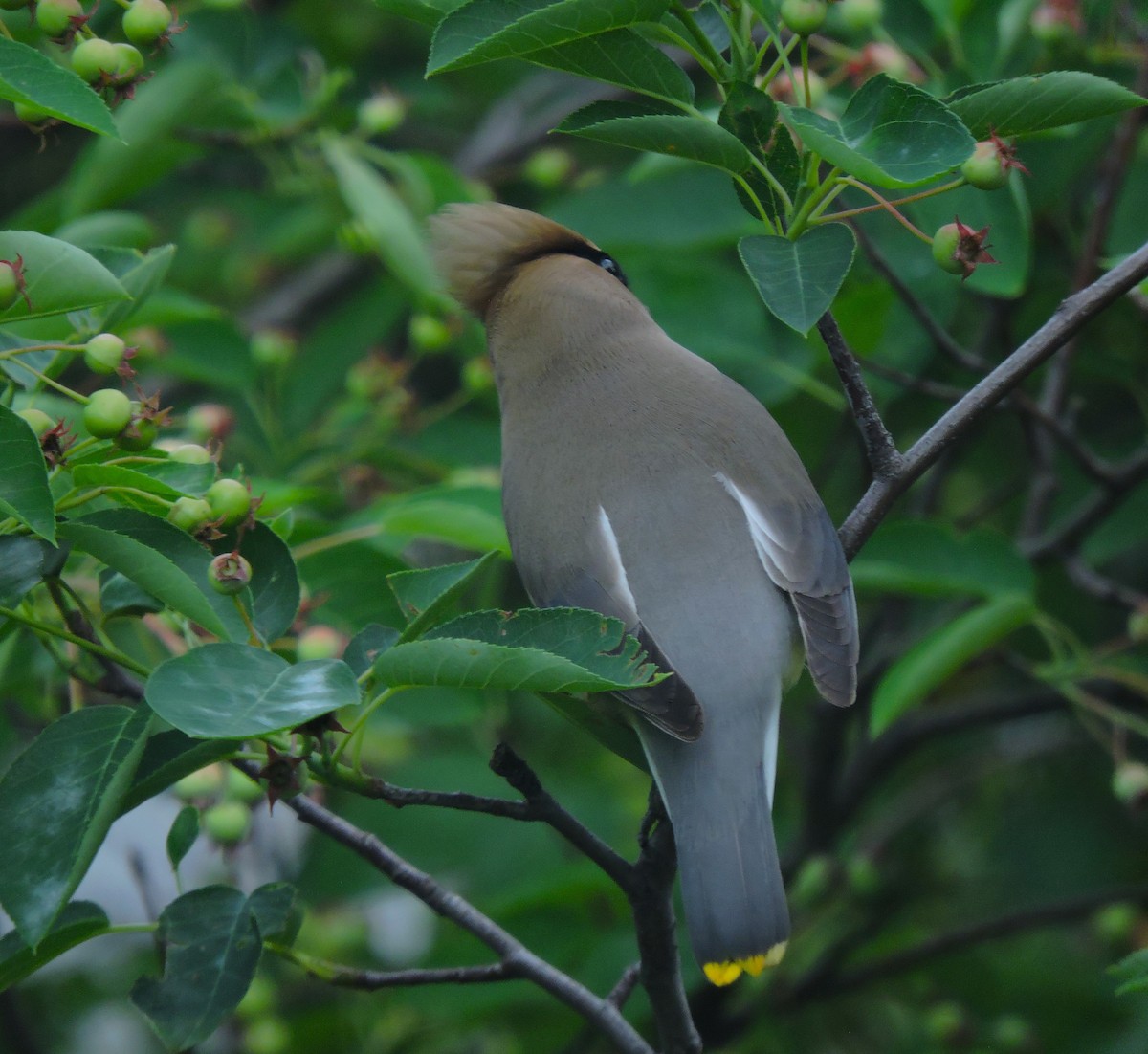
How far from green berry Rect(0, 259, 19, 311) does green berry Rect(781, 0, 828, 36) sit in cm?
95

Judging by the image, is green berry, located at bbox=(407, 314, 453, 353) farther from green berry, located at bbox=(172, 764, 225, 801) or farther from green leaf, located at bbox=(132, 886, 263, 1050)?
green leaf, located at bbox=(132, 886, 263, 1050)

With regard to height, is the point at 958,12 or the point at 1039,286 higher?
the point at 958,12

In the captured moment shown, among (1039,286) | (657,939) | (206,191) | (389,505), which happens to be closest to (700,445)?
(389,505)

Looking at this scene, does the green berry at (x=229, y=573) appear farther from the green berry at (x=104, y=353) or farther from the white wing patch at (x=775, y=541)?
the white wing patch at (x=775, y=541)

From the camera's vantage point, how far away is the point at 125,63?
1.92 meters

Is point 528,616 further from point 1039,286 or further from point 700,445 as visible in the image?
point 1039,286

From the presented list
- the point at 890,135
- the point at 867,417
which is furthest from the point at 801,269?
the point at 867,417

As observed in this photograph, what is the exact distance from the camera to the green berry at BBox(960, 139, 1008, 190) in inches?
74.3

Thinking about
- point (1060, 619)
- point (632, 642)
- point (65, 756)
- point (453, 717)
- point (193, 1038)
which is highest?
point (632, 642)

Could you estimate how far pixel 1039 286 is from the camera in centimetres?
360

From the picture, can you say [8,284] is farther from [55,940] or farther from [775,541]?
[775,541]

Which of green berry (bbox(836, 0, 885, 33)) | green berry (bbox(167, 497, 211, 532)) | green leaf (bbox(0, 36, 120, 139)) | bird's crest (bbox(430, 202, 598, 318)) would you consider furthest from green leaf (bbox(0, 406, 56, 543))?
green berry (bbox(836, 0, 885, 33))

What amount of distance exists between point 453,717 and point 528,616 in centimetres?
157

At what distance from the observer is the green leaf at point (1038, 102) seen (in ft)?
5.51
